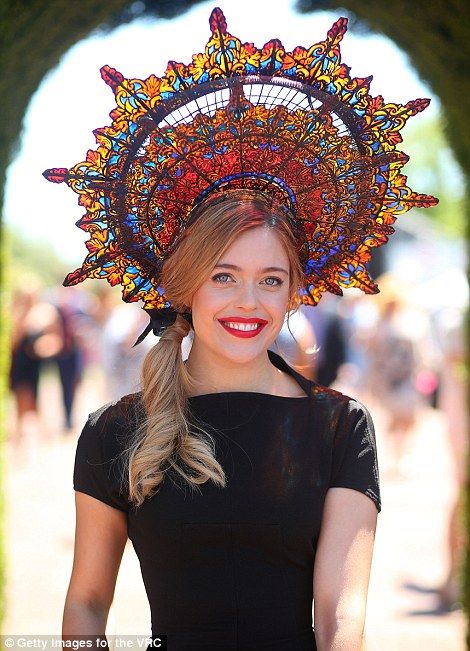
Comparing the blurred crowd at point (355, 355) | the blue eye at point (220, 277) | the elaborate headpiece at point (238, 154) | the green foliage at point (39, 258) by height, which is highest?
the green foliage at point (39, 258)

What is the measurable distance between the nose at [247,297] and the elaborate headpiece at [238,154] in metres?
0.27

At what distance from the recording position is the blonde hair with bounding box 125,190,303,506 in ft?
7.17

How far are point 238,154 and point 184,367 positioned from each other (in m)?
0.56

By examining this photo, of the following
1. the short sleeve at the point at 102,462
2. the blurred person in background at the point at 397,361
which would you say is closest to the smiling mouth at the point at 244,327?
the short sleeve at the point at 102,462

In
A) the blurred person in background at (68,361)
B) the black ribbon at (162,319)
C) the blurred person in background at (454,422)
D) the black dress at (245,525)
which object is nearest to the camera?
the black dress at (245,525)

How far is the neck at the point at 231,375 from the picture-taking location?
2.36m

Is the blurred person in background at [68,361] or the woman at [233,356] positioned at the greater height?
the blurred person in background at [68,361]

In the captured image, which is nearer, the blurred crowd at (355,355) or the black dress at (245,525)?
the black dress at (245,525)

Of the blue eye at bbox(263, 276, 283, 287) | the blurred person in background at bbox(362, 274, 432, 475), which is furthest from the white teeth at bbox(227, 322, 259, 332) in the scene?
the blurred person in background at bbox(362, 274, 432, 475)

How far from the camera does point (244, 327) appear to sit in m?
2.26

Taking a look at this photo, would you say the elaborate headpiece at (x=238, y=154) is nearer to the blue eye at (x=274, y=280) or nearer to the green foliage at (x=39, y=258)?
the blue eye at (x=274, y=280)

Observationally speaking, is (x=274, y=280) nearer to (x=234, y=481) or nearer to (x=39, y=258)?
(x=234, y=481)

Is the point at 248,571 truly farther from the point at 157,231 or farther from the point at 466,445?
the point at 466,445

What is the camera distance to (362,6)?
4852 millimetres
